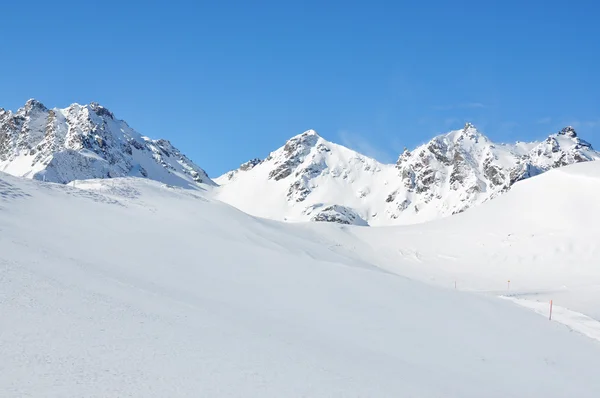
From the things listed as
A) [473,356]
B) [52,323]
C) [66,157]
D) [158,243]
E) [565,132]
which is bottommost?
[52,323]

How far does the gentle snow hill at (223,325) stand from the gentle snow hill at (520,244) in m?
12.5

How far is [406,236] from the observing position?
169ft

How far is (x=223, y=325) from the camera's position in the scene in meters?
14.5

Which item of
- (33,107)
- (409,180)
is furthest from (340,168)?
(33,107)

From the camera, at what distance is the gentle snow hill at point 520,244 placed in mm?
37062

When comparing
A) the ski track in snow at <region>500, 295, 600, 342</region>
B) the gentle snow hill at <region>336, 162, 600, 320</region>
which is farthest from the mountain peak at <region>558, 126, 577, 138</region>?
the ski track in snow at <region>500, 295, 600, 342</region>

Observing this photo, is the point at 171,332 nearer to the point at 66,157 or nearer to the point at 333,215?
the point at 333,215

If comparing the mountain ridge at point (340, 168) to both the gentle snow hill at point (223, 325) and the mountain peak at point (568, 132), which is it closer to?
the mountain peak at point (568, 132)

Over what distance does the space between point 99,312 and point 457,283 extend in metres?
29.9

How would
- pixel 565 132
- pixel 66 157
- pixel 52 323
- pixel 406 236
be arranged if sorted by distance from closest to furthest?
pixel 52 323
pixel 406 236
pixel 66 157
pixel 565 132

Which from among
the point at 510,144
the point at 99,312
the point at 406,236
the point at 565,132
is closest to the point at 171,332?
the point at 99,312

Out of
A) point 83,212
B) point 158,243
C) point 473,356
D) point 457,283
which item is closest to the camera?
point 473,356

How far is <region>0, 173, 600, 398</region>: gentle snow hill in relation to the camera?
1026cm

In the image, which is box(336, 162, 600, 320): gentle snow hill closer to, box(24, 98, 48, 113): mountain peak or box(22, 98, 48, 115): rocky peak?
box(22, 98, 48, 115): rocky peak
